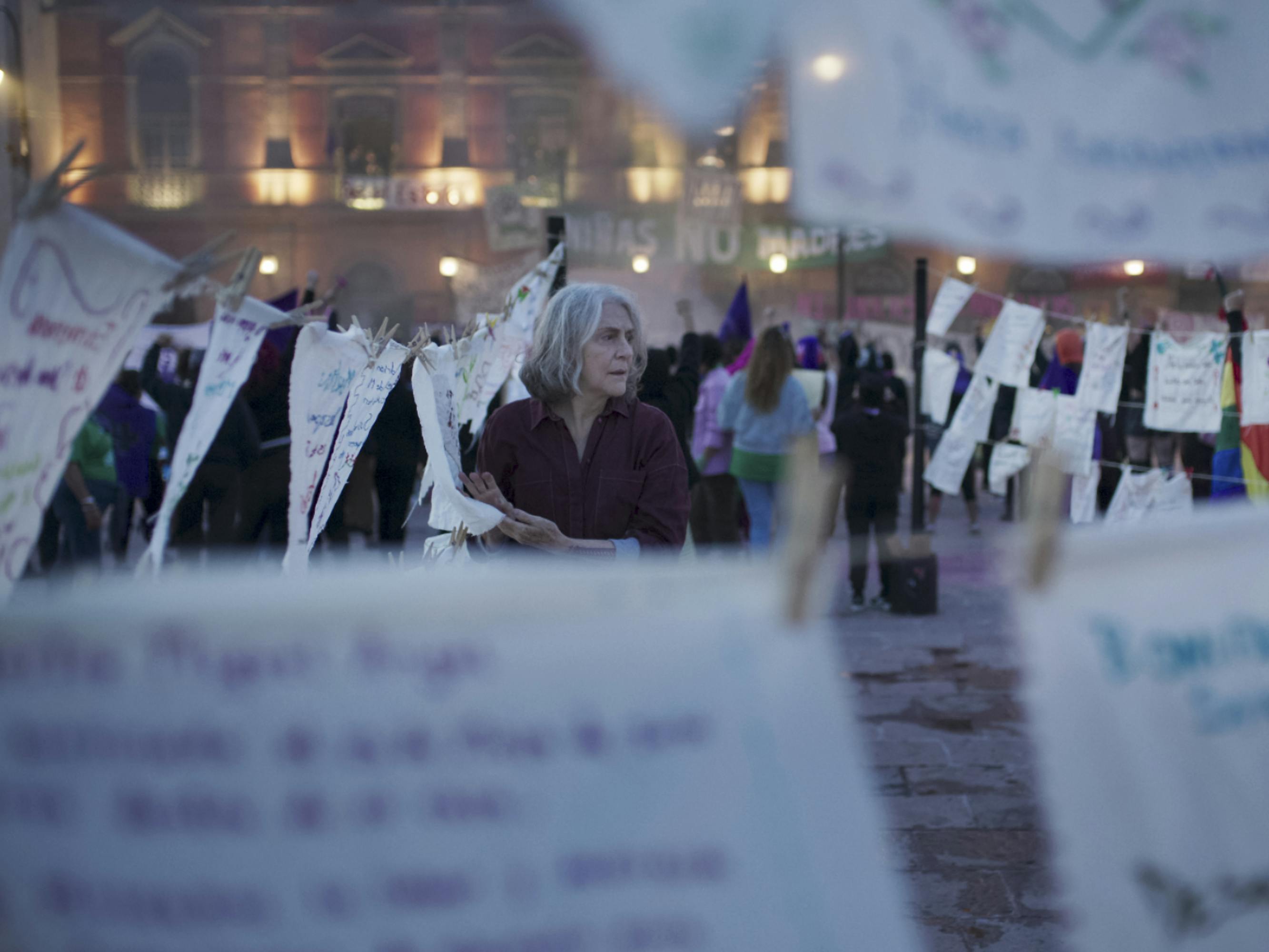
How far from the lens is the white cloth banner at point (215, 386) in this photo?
2.64m

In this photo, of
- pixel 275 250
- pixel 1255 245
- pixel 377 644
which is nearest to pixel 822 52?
pixel 1255 245

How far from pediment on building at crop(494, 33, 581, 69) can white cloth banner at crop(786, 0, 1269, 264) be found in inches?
1078

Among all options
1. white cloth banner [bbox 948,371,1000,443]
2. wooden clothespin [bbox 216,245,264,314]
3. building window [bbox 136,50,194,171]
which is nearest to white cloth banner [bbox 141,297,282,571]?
wooden clothespin [bbox 216,245,264,314]

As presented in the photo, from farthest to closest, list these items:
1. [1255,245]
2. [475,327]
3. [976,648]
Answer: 1. [976,648]
2. [475,327]
3. [1255,245]

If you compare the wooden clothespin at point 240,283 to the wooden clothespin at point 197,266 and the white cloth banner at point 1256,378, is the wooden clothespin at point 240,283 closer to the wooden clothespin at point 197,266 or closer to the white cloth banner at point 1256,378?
the wooden clothespin at point 197,266

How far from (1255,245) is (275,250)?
27.5m

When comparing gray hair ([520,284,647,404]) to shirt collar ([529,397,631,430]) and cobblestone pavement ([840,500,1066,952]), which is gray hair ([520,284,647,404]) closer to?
shirt collar ([529,397,631,430])

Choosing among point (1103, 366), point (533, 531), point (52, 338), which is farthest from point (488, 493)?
point (1103, 366)

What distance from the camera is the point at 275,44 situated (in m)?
27.2

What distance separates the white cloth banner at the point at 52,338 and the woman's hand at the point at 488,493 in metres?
0.95

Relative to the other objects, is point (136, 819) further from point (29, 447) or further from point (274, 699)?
point (29, 447)

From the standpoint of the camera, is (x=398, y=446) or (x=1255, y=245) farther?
(x=398, y=446)

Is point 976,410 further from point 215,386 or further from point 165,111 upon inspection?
point 165,111

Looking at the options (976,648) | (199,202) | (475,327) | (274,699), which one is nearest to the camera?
(274,699)
